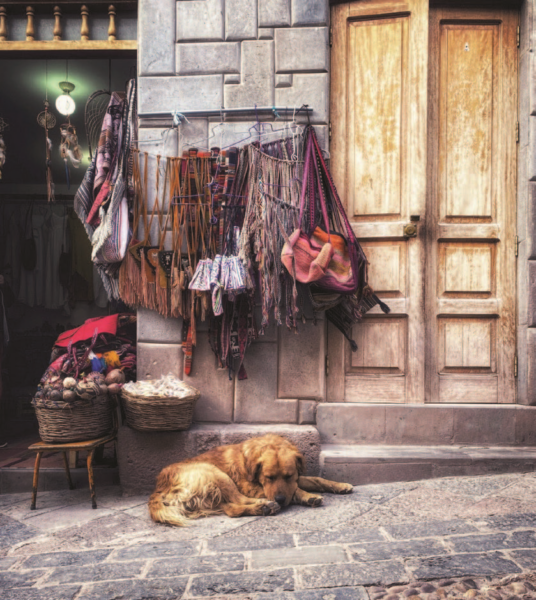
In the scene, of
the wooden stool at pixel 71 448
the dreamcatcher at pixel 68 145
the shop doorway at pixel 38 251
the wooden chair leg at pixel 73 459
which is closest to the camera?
the wooden stool at pixel 71 448

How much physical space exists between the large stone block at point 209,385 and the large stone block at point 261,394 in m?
0.08

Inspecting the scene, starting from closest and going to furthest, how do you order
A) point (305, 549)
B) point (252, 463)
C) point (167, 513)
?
point (305, 549)
point (167, 513)
point (252, 463)

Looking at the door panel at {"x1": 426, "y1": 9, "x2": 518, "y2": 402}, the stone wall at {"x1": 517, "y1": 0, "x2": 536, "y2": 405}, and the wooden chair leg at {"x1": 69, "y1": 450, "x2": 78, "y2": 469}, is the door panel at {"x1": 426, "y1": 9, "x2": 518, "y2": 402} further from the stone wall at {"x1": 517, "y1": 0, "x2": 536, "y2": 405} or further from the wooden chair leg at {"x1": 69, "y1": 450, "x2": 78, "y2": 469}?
the wooden chair leg at {"x1": 69, "y1": 450, "x2": 78, "y2": 469}

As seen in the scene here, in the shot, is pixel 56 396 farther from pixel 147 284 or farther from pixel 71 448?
pixel 147 284

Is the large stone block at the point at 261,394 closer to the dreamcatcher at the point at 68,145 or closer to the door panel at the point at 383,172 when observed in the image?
the door panel at the point at 383,172

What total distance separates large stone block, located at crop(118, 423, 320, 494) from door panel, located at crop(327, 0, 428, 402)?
0.52m

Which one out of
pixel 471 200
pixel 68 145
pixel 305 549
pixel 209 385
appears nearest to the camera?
pixel 305 549

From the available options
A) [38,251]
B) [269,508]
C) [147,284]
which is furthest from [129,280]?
[38,251]

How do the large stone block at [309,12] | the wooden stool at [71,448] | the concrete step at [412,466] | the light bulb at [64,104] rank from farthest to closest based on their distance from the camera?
the light bulb at [64,104], the large stone block at [309,12], the concrete step at [412,466], the wooden stool at [71,448]

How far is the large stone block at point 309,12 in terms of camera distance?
4188 millimetres

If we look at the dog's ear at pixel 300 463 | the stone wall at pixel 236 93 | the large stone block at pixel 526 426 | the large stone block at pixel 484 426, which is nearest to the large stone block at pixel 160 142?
the stone wall at pixel 236 93

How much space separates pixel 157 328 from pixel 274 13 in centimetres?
275

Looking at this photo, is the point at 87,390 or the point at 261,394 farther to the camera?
the point at 261,394

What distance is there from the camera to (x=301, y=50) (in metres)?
4.18
